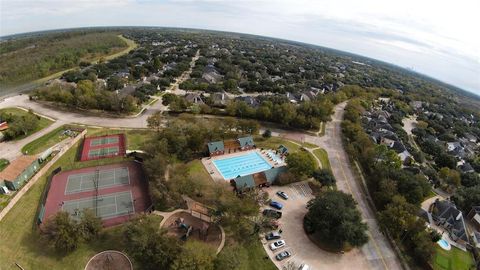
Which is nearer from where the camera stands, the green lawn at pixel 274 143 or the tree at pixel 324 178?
the tree at pixel 324 178

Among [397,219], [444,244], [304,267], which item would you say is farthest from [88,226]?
[444,244]

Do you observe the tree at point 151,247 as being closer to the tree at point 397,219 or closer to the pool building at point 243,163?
the pool building at point 243,163

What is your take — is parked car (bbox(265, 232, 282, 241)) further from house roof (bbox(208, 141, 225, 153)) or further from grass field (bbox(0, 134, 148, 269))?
house roof (bbox(208, 141, 225, 153))

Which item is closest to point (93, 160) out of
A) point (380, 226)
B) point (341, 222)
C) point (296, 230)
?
point (296, 230)

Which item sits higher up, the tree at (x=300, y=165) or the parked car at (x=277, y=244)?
the tree at (x=300, y=165)

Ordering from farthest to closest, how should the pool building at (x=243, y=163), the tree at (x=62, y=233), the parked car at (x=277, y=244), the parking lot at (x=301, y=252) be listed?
the pool building at (x=243, y=163)
the parked car at (x=277, y=244)
the parking lot at (x=301, y=252)
the tree at (x=62, y=233)

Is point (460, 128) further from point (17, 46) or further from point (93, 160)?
point (17, 46)

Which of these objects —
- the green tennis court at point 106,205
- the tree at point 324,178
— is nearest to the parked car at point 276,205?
the tree at point 324,178

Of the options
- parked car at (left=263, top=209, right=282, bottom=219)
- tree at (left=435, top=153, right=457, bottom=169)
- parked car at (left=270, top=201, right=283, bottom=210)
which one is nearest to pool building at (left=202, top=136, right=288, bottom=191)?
parked car at (left=270, top=201, right=283, bottom=210)
